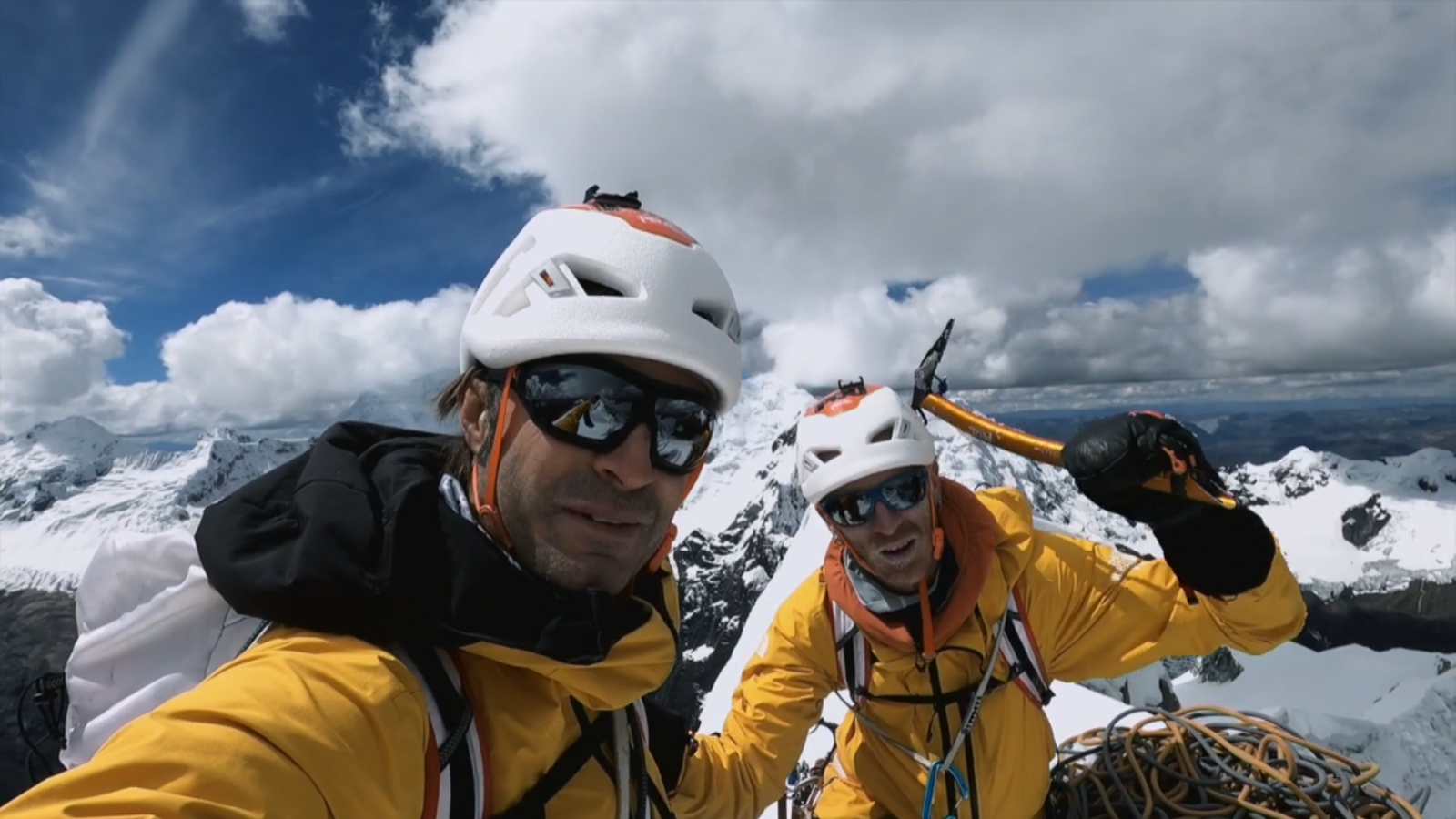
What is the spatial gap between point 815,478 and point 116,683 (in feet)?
10.4

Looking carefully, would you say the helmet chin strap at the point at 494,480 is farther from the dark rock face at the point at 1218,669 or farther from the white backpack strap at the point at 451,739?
the dark rock face at the point at 1218,669

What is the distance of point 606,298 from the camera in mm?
2061

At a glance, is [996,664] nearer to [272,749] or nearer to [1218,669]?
[272,749]

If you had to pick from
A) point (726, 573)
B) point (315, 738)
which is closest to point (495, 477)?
point (315, 738)

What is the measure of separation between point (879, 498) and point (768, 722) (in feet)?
4.41

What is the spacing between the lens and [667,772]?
2939 mm

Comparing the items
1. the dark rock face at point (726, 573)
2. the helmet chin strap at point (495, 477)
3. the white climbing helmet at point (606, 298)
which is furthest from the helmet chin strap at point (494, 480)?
the dark rock face at point (726, 573)

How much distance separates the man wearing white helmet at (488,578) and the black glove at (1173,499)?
1.87m

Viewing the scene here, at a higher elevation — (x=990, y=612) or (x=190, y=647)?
(x=190, y=647)

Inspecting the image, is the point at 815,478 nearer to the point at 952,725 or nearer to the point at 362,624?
the point at 952,725

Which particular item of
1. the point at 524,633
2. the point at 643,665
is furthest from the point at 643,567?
the point at 524,633

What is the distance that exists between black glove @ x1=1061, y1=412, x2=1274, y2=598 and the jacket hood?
7.53ft

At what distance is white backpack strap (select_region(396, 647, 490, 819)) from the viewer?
5.40 feet

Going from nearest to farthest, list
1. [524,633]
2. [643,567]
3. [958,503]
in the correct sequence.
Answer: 1. [524,633]
2. [643,567]
3. [958,503]
